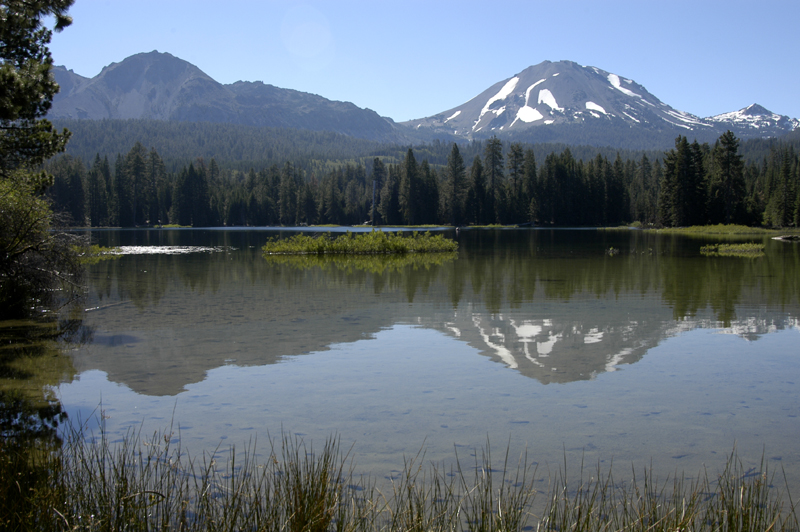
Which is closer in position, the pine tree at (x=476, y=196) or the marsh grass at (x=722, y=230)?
the marsh grass at (x=722, y=230)

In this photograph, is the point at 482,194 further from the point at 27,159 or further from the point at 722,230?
the point at 27,159

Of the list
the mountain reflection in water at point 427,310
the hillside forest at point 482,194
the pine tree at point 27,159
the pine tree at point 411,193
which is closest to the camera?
the pine tree at point 27,159

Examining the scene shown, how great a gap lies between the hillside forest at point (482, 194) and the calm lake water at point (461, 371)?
69.8 m

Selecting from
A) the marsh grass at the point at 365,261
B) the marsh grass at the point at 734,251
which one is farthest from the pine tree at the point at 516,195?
the marsh grass at the point at 365,261

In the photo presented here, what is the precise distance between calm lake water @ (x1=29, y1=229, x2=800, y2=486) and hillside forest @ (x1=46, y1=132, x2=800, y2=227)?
69.8 meters

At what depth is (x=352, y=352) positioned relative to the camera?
1155 centimetres

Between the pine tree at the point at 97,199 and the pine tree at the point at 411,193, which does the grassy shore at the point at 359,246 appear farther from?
the pine tree at the point at 97,199

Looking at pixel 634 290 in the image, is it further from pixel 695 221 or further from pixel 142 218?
pixel 142 218

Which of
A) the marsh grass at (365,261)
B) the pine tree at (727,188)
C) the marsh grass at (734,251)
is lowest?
the marsh grass at (365,261)

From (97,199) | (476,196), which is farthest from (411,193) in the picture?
(97,199)

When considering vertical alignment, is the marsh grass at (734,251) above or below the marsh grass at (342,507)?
above

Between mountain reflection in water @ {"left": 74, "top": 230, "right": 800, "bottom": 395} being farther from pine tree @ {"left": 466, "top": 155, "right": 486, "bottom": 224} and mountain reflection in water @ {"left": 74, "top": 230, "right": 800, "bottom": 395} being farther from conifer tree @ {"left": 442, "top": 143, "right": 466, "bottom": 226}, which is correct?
conifer tree @ {"left": 442, "top": 143, "right": 466, "bottom": 226}

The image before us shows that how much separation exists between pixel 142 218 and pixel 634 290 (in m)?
130

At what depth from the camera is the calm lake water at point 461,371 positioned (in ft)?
22.9
